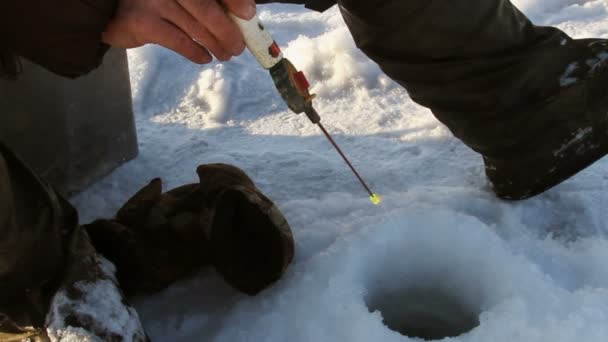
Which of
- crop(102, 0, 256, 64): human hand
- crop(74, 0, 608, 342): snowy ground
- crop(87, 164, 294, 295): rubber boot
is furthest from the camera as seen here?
crop(87, 164, 294, 295): rubber boot

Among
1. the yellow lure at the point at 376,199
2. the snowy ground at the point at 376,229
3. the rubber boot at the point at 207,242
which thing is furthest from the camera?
the yellow lure at the point at 376,199

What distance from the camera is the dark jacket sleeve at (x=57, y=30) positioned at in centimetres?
111

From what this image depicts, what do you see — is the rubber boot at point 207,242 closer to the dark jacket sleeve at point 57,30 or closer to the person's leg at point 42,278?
the person's leg at point 42,278

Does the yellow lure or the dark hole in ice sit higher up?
the yellow lure

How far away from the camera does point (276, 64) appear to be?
3.90ft

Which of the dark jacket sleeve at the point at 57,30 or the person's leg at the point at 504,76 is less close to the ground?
the dark jacket sleeve at the point at 57,30

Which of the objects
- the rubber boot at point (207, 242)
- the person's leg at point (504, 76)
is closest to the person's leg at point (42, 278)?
the rubber boot at point (207, 242)

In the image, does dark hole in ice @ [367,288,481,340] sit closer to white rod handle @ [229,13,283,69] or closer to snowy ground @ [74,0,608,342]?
snowy ground @ [74,0,608,342]

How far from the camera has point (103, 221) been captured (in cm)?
139

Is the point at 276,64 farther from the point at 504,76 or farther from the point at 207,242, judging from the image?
the point at 504,76

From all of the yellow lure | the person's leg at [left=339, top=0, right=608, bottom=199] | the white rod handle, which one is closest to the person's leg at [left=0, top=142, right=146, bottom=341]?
the white rod handle

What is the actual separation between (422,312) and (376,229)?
228 millimetres

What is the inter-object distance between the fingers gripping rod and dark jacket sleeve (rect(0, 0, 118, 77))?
25cm

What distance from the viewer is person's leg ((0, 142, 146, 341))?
1125 millimetres
